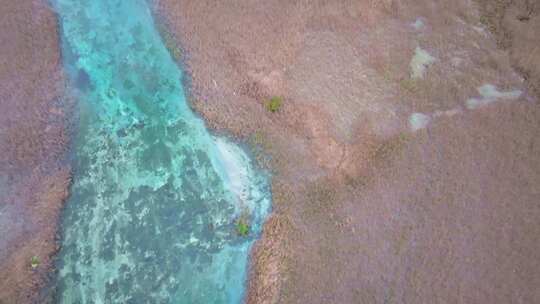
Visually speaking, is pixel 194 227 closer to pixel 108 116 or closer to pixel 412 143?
pixel 108 116

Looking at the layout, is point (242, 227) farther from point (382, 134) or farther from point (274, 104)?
point (382, 134)

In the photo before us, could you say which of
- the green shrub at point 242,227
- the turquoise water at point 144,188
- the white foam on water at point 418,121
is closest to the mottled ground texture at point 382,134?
the white foam on water at point 418,121

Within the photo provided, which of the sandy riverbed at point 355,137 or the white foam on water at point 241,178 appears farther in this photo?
the white foam on water at point 241,178

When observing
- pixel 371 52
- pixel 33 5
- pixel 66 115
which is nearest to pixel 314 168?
pixel 371 52

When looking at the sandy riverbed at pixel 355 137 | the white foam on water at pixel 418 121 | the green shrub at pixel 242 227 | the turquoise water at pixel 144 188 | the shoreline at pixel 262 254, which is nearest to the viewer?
the shoreline at pixel 262 254

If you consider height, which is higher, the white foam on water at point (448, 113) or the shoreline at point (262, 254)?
the white foam on water at point (448, 113)

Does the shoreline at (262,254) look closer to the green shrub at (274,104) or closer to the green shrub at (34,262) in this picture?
the green shrub at (274,104)

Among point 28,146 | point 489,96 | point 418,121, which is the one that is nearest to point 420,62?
point 489,96
